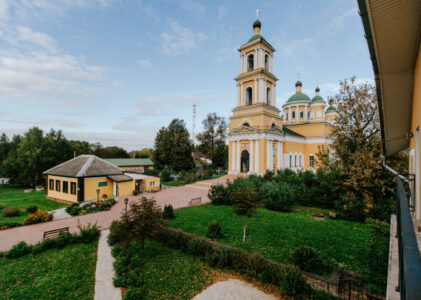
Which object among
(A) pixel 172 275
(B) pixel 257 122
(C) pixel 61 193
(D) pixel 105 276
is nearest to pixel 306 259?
(A) pixel 172 275

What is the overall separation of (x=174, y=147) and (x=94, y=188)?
19.5 meters

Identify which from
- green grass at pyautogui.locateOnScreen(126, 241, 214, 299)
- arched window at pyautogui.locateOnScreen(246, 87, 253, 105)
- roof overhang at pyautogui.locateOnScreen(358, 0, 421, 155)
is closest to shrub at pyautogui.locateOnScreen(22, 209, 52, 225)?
green grass at pyautogui.locateOnScreen(126, 241, 214, 299)

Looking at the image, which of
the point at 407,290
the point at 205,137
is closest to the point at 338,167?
the point at 407,290

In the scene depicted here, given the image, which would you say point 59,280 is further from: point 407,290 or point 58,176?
point 58,176

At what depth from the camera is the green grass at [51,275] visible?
21.6 ft

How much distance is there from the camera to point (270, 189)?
16047mm

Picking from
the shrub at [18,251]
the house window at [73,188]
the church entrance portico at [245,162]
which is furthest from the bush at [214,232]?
the church entrance portico at [245,162]

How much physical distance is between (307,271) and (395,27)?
283 inches

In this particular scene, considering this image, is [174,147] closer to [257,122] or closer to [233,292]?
[257,122]

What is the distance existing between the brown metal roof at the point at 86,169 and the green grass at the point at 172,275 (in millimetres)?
14381

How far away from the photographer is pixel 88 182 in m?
19.7

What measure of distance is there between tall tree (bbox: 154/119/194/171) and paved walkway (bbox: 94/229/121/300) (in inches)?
1086

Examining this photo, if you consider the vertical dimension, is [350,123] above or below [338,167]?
above

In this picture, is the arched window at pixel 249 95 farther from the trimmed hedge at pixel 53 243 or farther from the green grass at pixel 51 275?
the green grass at pixel 51 275
